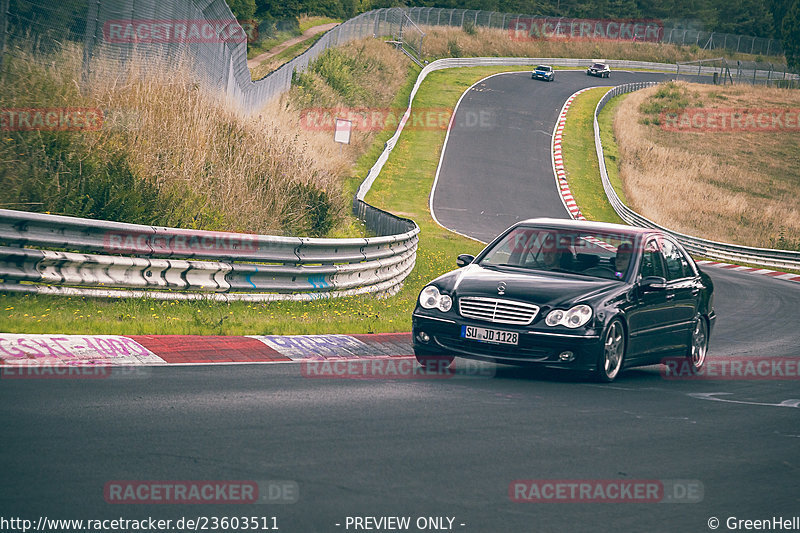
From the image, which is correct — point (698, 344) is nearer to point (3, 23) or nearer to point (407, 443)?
point (407, 443)

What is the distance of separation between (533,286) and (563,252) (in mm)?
1091

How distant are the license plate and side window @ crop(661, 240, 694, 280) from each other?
109 inches

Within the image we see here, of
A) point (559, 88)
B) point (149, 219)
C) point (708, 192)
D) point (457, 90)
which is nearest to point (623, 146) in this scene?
point (708, 192)

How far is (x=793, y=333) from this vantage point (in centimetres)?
A: 1719

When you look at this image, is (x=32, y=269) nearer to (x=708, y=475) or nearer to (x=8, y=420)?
(x=8, y=420)

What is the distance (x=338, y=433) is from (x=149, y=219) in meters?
7.71

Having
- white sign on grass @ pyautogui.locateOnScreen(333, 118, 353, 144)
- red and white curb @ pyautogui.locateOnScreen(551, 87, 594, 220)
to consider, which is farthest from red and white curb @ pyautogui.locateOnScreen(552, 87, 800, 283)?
white sign on grass @ pyautogui.locateOnScreen(333, 118, 353, 144)

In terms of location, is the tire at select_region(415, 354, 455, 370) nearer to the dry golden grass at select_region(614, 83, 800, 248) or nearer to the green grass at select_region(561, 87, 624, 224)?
the green grass at select_region(561, 87, 624, 224)

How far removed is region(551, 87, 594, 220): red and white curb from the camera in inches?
1558

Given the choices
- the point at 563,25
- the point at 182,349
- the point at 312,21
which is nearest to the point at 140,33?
the point at 182,349

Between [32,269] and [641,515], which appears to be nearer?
[641,515]

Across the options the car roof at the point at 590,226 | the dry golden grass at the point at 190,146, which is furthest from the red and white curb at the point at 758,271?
the car roof at the point at 590,226

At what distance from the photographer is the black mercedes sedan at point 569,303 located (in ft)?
30.5

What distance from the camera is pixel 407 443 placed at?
6379mm
